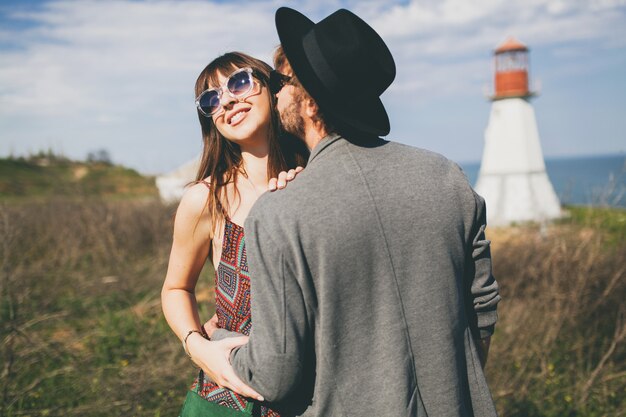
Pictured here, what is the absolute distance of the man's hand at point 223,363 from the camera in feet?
4.93

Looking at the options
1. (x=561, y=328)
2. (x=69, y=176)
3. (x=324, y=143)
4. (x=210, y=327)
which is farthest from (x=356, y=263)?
(x=69, y=176)

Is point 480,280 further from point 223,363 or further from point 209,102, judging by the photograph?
point 209,102

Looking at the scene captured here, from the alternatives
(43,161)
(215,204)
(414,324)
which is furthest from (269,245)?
(43,161)

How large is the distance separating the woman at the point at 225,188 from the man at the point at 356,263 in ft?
1.36

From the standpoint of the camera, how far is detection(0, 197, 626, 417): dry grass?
4.11 m

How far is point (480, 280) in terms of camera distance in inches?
66.3

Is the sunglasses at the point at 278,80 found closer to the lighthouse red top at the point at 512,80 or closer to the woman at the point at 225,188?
the woman at the point at 225,188

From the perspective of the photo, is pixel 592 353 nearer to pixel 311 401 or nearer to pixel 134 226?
pixel 311 401

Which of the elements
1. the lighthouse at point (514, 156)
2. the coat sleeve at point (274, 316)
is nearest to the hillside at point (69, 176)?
the lighthouse at point (514, 156)

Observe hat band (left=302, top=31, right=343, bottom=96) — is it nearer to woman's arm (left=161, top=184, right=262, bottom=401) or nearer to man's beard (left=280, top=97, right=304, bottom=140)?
man's beard (left=280, top=97, right=304, bottom=140)

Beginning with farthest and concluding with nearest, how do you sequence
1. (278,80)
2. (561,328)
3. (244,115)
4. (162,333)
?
1. (162,333)
2. (561,328)
3. (244,115)
4. (278,80)

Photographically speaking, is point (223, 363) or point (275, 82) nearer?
point (223, 363)

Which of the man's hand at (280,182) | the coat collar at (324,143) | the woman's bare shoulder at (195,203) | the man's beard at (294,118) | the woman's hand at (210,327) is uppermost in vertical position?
the man's beard at (294,118)

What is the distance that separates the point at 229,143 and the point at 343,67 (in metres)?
0.81
